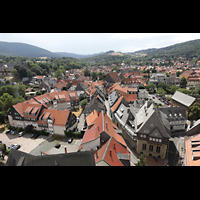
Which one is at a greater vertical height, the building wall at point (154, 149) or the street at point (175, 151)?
the building wall at point (154, 149)

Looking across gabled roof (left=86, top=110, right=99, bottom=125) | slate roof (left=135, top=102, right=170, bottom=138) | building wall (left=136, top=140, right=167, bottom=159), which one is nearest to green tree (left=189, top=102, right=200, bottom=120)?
slate roof (left=135, top=102, right=170, bottom=138)

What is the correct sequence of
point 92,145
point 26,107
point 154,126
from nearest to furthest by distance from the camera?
1. point 92,145
2. point 154,126
3. point 26,107

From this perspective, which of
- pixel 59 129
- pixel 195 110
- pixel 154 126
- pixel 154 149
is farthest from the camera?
pixel 195 110

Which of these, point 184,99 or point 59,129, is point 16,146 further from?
point 184,99

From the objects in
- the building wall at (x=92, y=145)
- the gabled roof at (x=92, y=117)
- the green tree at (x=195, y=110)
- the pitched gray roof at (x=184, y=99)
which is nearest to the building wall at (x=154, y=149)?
the building wall at (x=92, y=145)

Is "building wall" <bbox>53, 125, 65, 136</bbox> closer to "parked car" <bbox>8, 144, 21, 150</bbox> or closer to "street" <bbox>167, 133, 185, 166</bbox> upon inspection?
"parked car" <bbox>8, 144, 21, 150</bbox>

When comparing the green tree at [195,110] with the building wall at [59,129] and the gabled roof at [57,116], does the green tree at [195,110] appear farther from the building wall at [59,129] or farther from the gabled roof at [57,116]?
the building wall at [59,129]

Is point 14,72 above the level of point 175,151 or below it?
above

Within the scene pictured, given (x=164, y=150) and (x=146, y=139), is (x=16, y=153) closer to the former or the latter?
(x=146, y=139)

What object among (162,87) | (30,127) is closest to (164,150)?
(30,127)

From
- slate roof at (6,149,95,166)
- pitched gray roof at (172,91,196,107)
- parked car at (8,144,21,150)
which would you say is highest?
slate roof at (6,149,95,166)

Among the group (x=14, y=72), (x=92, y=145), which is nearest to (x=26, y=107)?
(x=92, y=145)

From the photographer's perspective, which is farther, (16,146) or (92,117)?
(92,117)
